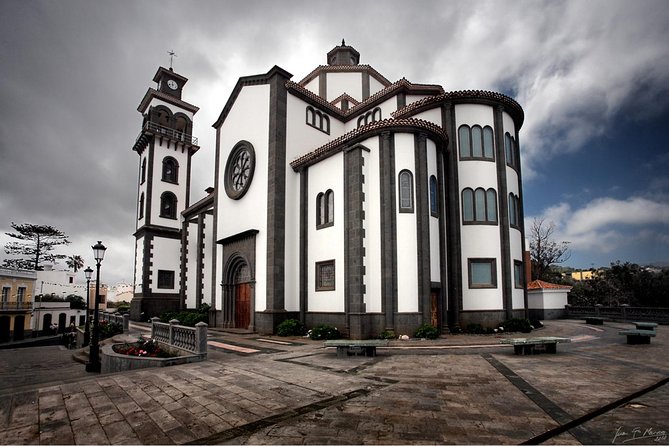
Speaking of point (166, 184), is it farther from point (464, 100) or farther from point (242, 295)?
point (464, 100)

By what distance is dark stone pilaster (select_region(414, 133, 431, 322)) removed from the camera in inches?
648

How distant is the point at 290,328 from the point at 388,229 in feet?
21.6

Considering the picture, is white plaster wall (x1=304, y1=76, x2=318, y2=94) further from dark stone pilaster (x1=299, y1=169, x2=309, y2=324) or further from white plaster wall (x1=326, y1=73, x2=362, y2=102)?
dark stone pilaster (x1=299, y1=169, x2=309, y2=324)

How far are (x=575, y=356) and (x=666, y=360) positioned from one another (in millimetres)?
2272

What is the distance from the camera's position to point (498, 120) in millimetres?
20359

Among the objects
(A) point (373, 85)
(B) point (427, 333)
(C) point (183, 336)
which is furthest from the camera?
(A) point (373, 85)

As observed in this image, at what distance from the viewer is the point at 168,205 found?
36.1m

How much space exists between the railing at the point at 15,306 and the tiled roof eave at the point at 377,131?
42367mm

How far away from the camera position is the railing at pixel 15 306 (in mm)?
41969

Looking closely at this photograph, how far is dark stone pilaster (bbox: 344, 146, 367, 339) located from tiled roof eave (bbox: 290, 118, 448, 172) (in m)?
0.75

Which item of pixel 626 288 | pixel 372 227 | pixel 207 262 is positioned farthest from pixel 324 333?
pixel 626 288

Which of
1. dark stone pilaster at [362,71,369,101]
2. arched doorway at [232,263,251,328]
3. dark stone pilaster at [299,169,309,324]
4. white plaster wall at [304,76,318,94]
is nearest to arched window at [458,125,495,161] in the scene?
dark stone pilaster at [299,169,309,324]

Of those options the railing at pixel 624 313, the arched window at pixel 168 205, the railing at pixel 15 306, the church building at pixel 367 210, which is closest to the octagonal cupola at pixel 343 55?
the church building at pixel 367 210

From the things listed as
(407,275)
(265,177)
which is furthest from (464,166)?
(265,177)
